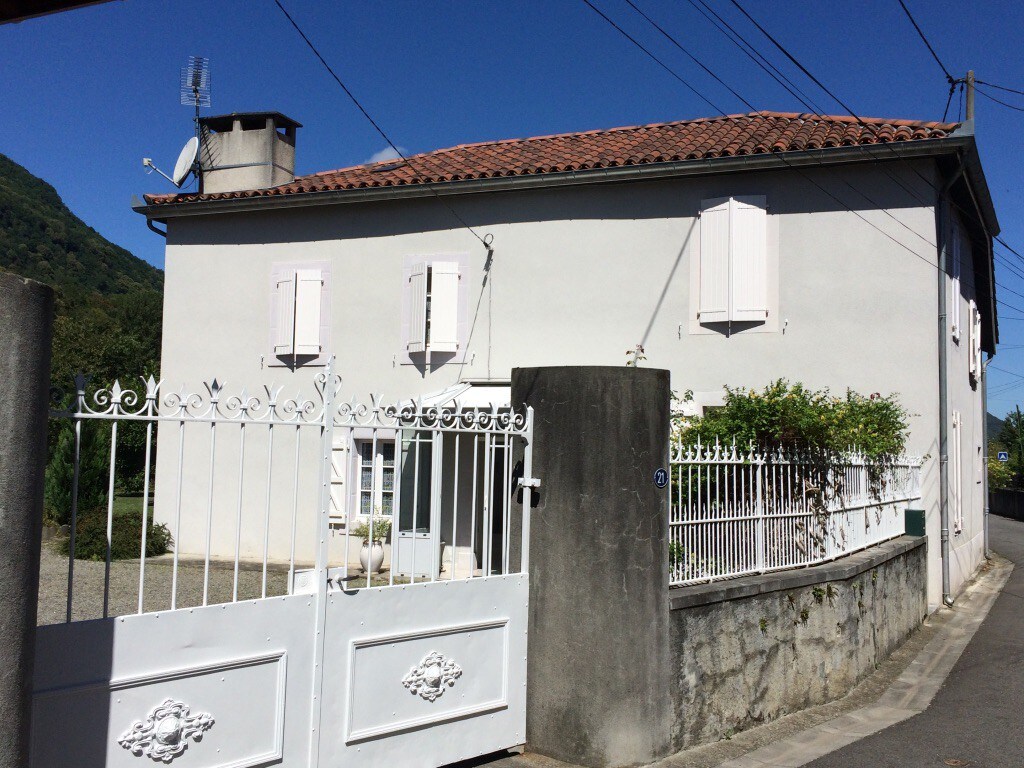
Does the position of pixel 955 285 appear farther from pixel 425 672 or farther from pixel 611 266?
pixel 425 672

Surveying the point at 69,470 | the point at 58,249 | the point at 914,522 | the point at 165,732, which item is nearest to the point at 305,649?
A: the point at 165,732

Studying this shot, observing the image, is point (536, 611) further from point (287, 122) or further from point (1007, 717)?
point (287, 122)

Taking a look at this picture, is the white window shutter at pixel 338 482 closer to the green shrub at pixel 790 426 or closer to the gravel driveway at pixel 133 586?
the gravel driveway at pixel 133 586

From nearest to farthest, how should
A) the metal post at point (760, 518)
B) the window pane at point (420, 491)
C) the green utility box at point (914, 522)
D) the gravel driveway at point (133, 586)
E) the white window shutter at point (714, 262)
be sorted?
the metal post at point (760, 518) → the gravel driveway at point (133, 586) → the green utility box at point (914, 522) → the white window shutter at point (714, 262) → the window pane at point (420, 491)

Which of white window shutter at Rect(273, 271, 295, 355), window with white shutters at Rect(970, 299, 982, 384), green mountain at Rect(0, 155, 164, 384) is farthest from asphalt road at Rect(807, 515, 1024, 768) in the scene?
green mountain at Rect(0, 155, 164, 384)

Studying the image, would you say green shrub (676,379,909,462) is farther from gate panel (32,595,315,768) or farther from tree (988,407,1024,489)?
tree (988,407,1024,489)

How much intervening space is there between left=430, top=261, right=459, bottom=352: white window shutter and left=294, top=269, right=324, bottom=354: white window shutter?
196 cm

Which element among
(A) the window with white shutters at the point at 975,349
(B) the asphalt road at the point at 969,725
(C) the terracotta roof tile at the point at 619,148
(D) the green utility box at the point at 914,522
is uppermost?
(C) the terracotta roof tile at the point at 619,148

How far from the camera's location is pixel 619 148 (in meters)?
14.1

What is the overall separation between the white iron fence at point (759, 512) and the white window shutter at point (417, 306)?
702 cm

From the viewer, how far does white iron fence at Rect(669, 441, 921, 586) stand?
6.45m

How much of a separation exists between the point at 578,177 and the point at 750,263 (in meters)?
2.72

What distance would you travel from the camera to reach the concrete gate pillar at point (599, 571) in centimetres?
565

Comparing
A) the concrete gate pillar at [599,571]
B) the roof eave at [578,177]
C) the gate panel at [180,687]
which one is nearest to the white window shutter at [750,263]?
the roof eave at [578,177]
